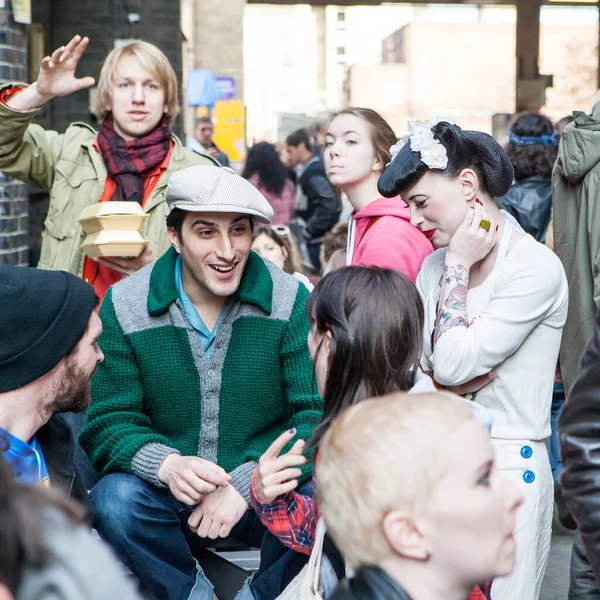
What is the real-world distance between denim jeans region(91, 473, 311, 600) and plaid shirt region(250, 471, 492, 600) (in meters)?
0.34

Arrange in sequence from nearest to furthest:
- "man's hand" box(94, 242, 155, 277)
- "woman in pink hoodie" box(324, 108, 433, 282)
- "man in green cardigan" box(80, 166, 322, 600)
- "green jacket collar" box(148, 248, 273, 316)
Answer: "man in green cardigan" box(80, 166, 322, 600) → "green jacket collar" box(148, 248, 273, 316) → "woman in pink hoodie" box(324, 108, 433, 282) → "man's hand" box(94, 242, 155, 277)

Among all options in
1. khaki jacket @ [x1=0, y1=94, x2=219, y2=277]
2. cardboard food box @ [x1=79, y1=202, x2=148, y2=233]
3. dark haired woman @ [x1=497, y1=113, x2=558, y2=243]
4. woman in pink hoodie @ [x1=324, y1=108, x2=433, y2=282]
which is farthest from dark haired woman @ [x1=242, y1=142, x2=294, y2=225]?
cardboard food box @ [x1=79, y1=202, x2=148, y2=233]

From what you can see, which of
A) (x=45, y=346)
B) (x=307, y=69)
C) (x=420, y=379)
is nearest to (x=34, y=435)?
(x=45, y=346)

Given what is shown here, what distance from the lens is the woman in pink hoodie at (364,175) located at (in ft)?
12.9

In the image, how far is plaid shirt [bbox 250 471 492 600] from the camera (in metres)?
3.00

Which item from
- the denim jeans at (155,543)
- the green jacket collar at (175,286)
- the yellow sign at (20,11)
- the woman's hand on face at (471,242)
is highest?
the yellow sign at (20,11)

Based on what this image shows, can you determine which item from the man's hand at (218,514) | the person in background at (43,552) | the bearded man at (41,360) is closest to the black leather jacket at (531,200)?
the man's hand at (218,514)

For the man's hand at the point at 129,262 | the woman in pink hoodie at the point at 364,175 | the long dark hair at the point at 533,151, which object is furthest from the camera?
the long dark hair at the point at 533,151

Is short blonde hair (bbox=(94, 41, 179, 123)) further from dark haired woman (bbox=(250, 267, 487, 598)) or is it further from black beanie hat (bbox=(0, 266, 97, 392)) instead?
dark haired woman (bbox=(250, 267, 487, 598))

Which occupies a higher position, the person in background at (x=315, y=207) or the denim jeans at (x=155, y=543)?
the person in background at (x=315, y=207)

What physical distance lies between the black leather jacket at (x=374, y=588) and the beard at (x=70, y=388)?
1.28m

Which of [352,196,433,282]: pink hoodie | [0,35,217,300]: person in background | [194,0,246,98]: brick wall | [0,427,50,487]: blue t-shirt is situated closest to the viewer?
[0,427,50,487]: blue t-shirt

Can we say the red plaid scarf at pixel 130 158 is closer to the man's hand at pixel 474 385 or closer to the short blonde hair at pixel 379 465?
the man's hand at pixel 474 385

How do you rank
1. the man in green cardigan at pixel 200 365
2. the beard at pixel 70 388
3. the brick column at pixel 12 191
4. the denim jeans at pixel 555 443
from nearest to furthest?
the beard at pixel 70 388
the man in green cardigan at pixel 200 365
the brick column at pixel 12 191
the denim jeans at pixel 555 443
